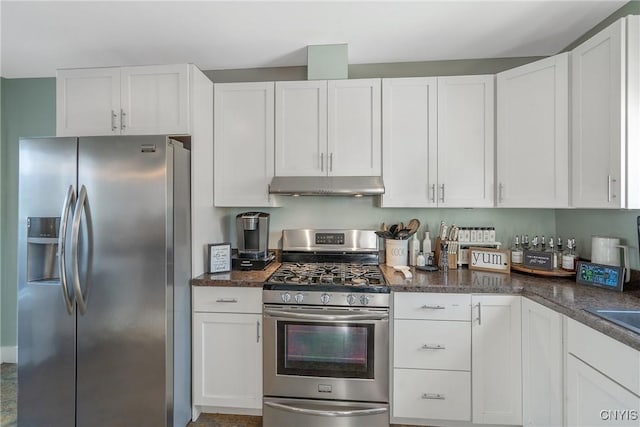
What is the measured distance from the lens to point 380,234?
7.68 feet

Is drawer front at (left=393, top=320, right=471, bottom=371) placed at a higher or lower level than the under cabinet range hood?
lower

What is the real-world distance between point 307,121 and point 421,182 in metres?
0.99

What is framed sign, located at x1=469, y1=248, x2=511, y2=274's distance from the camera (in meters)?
2.11

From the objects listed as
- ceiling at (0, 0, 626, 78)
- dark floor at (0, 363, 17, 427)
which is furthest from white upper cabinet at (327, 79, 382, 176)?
dark floor at (0, 363, 17, 427)

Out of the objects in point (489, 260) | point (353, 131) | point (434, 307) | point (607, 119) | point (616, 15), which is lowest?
point (434, 307)

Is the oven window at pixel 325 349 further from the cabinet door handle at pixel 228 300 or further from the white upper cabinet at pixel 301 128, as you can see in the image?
the white upper cabinet at pixel 301 128

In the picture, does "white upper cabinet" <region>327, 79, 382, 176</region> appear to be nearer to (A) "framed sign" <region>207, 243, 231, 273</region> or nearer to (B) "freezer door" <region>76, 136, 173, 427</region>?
(A) "framed sign" <region>207, 243, 231, 273</region>

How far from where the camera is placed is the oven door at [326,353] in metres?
1.79

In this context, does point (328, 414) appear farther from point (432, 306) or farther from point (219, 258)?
point (219, 258)

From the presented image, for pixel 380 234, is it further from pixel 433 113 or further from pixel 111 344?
pixel 111 344

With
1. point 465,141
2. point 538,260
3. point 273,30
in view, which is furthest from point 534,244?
point 273,30

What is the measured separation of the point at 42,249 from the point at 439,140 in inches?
109

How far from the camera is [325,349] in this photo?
6.00ft

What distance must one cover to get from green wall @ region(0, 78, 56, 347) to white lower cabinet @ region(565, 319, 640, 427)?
4.21 m
